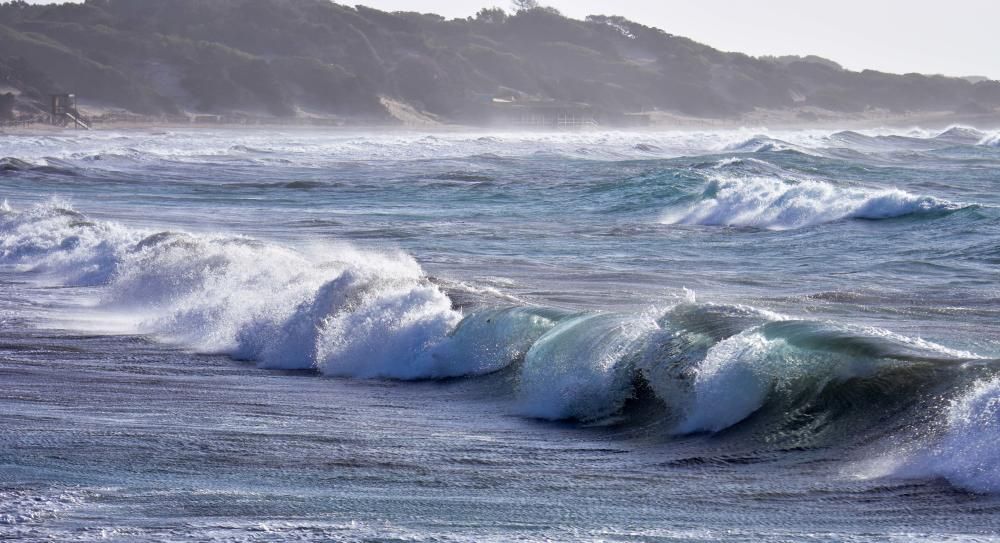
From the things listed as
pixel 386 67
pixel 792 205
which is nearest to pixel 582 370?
pixel 792 205

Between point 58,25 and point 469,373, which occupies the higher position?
point 58,25

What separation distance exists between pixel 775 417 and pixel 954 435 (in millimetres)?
1289

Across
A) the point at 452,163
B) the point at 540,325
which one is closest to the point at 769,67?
the point at 452,163

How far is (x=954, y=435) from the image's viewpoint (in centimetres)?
629

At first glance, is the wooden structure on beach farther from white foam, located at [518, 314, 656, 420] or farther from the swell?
white foam, located at [518, 314, 656, 420]

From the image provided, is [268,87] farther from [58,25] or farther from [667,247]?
[667,247]

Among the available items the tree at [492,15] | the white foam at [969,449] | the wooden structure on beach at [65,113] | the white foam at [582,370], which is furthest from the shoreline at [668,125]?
the white foam at [969,449]

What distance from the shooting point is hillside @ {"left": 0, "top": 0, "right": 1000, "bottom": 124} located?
87.3m

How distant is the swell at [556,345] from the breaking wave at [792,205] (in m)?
9.42

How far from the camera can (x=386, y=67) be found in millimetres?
107062

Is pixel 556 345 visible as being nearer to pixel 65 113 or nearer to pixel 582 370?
pixel 582 370

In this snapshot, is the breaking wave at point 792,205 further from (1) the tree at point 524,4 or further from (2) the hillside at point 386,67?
(1) the tree at point 524,4

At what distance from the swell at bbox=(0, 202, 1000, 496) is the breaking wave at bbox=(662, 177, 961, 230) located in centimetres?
942

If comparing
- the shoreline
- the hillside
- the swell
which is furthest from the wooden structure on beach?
the swell
